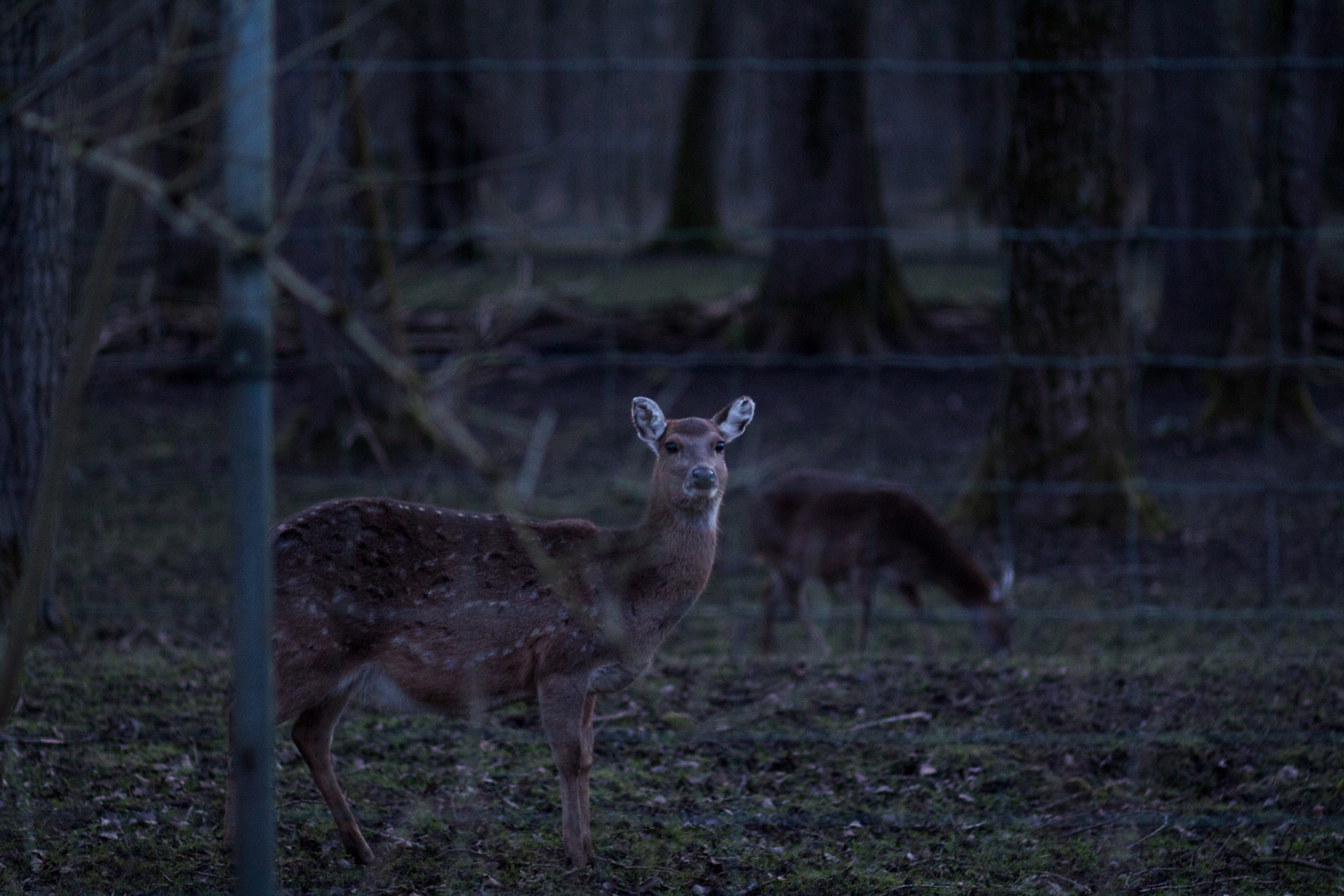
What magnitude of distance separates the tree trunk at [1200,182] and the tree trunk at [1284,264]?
4.50ft

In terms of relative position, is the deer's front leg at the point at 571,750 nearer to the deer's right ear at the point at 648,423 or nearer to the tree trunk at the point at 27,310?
the deer's right ear at the point at 648,423

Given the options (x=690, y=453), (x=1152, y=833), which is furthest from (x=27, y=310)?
(x=1152, y=833)

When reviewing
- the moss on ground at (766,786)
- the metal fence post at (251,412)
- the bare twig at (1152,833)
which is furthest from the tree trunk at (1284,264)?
the metal fence post at (251,412)

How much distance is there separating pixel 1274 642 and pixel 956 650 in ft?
5.62

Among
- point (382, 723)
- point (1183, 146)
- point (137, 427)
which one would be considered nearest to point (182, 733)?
point (382, 723)

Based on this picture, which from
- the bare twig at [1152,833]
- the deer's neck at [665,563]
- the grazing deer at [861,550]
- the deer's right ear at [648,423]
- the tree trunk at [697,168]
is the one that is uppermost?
the tree trunk at [697,168]

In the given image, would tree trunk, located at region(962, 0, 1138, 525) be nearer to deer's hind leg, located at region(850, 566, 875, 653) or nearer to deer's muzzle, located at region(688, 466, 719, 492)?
deer's hind leg, located at region(850, 566, 875, 653)

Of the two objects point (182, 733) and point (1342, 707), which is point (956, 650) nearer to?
point (1342, 707)

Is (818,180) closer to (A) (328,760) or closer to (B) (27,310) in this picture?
(B) (27,310)

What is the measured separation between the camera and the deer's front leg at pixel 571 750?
4.41 m

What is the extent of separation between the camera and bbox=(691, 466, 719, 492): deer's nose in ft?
16.0

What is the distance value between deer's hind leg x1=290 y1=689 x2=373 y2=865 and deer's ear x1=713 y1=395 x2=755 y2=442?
173 centimetres

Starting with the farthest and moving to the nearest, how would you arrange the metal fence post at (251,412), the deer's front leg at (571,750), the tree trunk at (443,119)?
the tree trunk at (443,119)
the deer's front leg at (571,750)
the metal fence post at (251,412)

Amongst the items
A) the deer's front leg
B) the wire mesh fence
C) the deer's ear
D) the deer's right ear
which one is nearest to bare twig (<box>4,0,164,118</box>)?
the wire mesh fence
